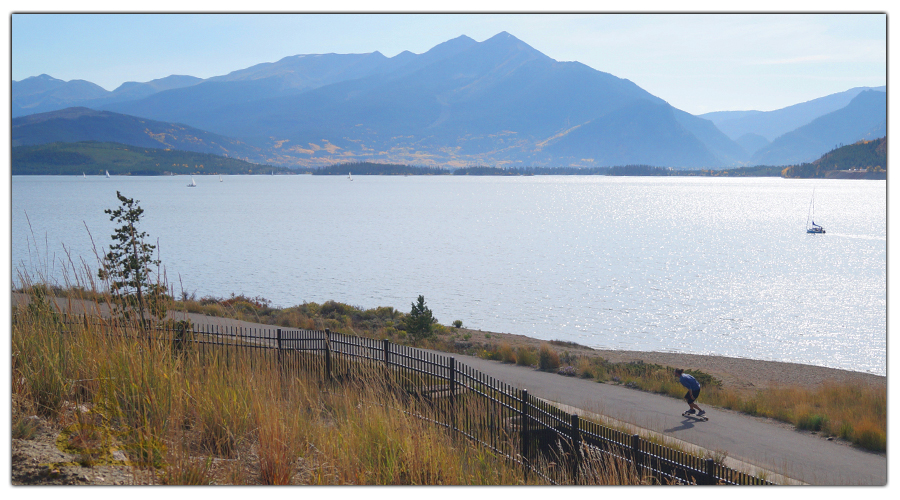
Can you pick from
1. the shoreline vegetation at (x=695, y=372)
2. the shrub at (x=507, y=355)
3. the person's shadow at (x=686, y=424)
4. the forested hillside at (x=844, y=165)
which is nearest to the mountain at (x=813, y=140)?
the forested hillside at (x=844, y=165)

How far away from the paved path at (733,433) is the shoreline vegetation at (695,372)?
19.2 inches

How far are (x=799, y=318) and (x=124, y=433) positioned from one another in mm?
39583

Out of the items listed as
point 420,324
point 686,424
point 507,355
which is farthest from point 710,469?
point 420,324

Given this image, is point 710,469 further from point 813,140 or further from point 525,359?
point 813,140

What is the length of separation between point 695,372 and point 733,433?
23.1ft

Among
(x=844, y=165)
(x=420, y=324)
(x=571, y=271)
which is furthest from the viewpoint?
(x=844, y=165)

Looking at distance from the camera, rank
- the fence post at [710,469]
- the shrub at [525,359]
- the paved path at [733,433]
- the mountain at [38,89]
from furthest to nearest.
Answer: the shrub at [525,359] → the mountain at [38,89] → the paved path at [733,433] → the fence post at [710,469]

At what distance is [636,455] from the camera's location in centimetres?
695

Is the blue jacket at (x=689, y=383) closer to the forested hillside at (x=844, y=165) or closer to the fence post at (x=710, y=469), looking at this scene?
the fence post at (x=710, y=469)

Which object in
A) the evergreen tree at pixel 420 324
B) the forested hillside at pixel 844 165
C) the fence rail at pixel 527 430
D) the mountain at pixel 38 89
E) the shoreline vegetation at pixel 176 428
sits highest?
the forested hillside at pixel 844 165

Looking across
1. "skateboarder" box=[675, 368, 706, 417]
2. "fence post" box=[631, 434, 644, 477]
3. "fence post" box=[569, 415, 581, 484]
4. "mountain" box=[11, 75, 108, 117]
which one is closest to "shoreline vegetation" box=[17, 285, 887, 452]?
"skateboarder" box=[675, 368, 706, 417]

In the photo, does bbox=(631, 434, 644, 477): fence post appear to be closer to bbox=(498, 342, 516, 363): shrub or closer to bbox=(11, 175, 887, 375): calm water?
bbox=(11, 175, 887, 375): calm water

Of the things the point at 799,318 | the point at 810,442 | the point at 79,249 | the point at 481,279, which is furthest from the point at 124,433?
the point at 79,249

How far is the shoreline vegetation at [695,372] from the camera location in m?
11.4
